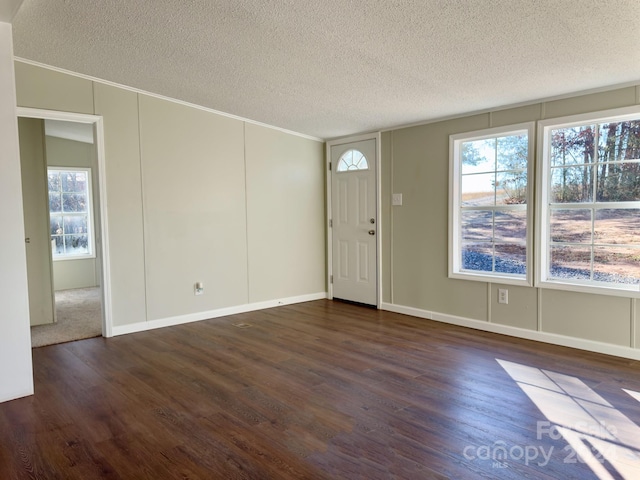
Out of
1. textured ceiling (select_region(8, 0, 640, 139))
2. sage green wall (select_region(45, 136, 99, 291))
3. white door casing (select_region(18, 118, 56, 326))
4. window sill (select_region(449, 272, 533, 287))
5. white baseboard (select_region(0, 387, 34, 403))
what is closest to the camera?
textured ceiling (select_region(8, 0, 640, 139))

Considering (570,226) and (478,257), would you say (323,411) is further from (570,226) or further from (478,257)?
(570,226)

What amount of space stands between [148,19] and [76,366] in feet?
8.65

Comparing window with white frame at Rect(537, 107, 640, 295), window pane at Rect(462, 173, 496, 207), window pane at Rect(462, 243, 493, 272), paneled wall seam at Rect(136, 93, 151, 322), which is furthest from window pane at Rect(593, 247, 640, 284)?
paneled wall seam at Rect(136, 93, 151, 322)

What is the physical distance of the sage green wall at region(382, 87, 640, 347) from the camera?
339cm

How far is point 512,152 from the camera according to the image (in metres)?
3.96

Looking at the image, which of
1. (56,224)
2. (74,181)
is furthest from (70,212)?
(74,181)

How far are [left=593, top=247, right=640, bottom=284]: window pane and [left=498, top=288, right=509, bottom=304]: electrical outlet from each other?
0.74 m

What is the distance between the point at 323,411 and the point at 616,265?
106 inches

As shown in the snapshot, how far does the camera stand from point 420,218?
15.4ft

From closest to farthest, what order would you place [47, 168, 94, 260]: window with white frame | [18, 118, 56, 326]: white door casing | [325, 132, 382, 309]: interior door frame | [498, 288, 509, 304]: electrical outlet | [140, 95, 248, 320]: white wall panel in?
[498, 288, 509, 304]: electrical outlet, [140, 95, 248, 320]: white wall panel, [18, 118, 56, 326]: white door casing, [325, 132, 382, 309]: interior door frame, [47, 168, 94, 260]: window with white frame

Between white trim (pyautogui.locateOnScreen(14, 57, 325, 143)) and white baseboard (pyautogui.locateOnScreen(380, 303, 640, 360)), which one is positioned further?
white trim (pyautogui.locateOnScreen(14, 57, 325, 143))

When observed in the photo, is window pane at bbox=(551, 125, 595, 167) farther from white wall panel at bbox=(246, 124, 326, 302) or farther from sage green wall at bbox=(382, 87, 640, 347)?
white wall panel at bbox=(246, 124, 326, 302)

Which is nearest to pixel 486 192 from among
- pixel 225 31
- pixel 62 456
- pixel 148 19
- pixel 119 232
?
pixel 225 31

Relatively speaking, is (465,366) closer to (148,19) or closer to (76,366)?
(76,366)
